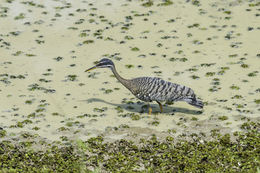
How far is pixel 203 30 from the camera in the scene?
25844 mm

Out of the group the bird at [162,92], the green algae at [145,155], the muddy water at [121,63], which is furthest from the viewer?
the muddy water at [121,63]

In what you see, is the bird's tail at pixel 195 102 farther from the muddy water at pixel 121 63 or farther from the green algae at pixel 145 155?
the green algae at pixel 145 155

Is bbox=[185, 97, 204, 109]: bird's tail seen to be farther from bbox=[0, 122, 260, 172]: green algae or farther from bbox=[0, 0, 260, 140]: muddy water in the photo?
bbox=[0, 122, 260, 172]: green algae

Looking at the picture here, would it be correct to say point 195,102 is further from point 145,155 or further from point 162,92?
point 145,155

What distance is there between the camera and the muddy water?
18.1 meters

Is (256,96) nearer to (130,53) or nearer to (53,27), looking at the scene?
(130,53)

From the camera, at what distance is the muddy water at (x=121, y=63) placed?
59.5 feet

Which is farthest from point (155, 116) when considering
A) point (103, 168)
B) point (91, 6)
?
point (91, 6)

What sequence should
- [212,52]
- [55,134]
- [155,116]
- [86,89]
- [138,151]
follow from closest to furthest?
[138,151] → [55,134] → [155,116] → [86,89] → [212,52]

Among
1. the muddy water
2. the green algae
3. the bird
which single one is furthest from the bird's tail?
the green algae

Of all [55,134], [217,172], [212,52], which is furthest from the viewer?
[212,52]

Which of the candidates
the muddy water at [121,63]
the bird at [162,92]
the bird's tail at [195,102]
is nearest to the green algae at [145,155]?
the muddy water at [121,63]

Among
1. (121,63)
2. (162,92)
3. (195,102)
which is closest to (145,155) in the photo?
(162,92)

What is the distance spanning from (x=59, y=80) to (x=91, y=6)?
8611 mm
